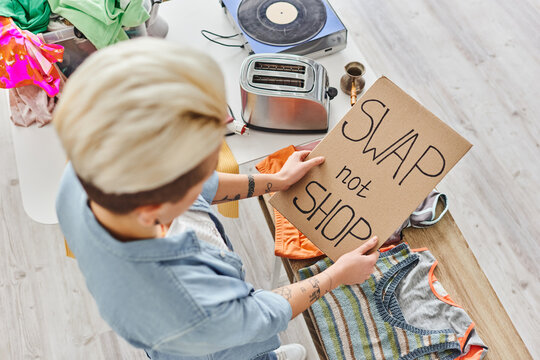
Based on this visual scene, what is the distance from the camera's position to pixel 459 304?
129 centimetres

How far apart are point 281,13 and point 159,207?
44.9 inches

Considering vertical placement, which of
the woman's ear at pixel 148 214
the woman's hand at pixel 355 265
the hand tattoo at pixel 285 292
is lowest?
the hand tattoo at pixel 285 292

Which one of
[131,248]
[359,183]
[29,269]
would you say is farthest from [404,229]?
[29,269]

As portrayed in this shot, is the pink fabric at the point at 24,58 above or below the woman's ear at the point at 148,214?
below

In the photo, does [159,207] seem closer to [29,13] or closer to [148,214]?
[148,214]

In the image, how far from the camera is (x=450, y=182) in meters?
2.18

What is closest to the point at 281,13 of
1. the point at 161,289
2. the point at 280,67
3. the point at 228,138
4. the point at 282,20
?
the point at 282,20

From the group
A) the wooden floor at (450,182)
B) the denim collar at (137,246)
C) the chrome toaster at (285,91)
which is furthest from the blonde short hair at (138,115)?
the wooden floor at (450,182)

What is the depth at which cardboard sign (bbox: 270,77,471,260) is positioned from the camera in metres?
1.10

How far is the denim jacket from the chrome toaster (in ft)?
2.09

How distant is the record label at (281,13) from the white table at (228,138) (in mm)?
154

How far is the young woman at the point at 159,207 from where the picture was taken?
56 centimetres

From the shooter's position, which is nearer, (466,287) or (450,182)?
(466,287)

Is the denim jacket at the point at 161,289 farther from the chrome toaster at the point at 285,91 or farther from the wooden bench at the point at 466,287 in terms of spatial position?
the chrome toaster at the point at 285,91
